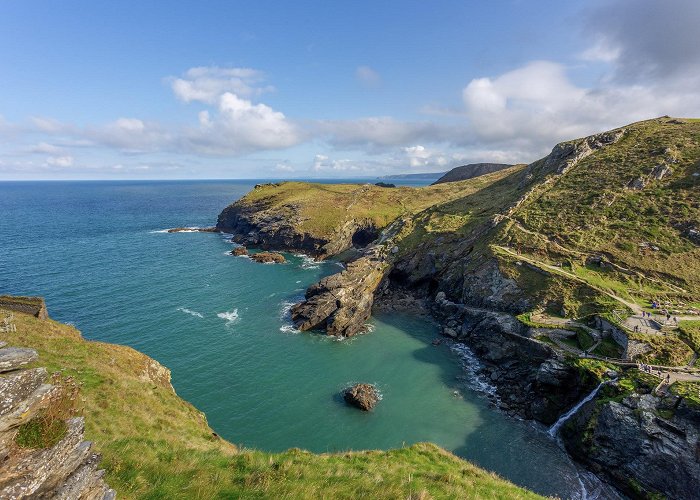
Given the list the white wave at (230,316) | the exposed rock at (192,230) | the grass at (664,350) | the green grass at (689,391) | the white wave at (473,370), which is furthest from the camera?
the exposed rock at (192,230)

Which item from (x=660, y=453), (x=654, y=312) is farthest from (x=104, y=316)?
(x=654, y=312)

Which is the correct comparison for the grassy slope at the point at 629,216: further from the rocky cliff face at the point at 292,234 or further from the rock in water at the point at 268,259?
the rock in water at the point at 268,259

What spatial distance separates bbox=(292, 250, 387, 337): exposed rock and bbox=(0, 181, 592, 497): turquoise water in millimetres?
3003

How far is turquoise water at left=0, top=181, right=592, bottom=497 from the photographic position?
1500 inches

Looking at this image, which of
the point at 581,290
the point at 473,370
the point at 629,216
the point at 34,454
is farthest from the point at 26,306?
the point at 629,216

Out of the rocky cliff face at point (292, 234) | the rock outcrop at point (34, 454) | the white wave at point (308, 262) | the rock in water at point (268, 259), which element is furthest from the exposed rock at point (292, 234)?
the rock outcrop at point (34, 454)

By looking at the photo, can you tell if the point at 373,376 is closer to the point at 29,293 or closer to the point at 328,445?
the point at 328,445

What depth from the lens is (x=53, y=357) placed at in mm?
27844

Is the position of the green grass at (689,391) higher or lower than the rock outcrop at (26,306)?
lower

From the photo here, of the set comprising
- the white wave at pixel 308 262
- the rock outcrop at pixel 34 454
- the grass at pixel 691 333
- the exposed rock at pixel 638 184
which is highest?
the exposed rock at pixel 638 184

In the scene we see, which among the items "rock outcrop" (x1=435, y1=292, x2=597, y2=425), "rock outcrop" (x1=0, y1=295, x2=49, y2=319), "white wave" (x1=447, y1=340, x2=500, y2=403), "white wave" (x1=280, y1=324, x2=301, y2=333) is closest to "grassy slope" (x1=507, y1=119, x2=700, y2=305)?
"rock outcrop" (x1=435, y1=292, x2=597, y2=425)

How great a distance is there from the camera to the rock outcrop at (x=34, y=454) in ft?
29.3

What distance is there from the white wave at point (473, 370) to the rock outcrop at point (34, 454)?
45.7 meters

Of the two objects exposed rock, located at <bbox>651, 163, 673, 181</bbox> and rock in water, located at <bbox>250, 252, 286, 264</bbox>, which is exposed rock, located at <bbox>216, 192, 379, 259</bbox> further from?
exposed rock, located at <bbox>651, 163, 673, 181</bbox>
